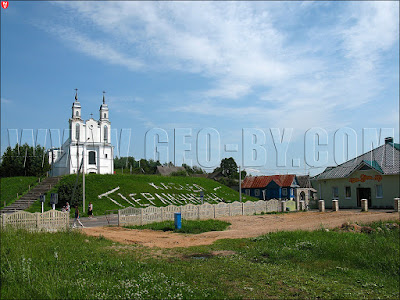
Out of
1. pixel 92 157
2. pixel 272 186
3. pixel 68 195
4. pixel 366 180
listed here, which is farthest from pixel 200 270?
pixel 272 186

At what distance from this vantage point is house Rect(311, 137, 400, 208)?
113 ft

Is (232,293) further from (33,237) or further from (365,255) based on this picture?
(33,237)

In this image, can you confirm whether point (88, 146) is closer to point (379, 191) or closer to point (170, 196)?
point (170, 196)

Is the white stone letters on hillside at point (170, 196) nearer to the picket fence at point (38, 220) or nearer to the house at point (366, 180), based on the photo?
the house at point (366, 180)

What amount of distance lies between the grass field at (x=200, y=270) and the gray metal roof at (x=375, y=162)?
22.1 meters

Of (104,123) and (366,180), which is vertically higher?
(104,123)

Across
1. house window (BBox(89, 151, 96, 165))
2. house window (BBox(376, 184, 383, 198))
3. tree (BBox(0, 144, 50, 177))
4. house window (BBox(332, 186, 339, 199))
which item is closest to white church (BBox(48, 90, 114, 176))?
house window (BBox(89, 151, 96, 165))

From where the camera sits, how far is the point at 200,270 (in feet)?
33.4

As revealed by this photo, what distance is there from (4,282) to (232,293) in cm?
492

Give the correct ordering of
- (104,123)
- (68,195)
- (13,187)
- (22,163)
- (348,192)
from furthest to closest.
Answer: (22,163)
(104,123)
(13,187)
(68,195)
(348,192)

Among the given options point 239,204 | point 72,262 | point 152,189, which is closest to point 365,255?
point 72,262

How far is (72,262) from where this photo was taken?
1006 cm

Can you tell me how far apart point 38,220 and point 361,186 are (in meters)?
29.9

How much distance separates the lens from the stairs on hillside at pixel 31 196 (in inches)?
1461
